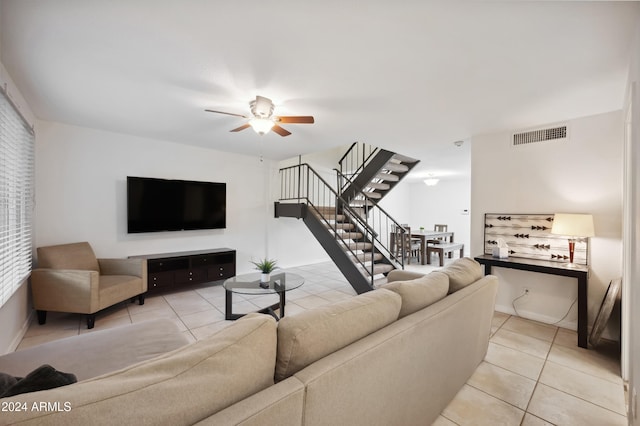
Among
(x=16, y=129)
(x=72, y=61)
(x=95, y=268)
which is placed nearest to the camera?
(x=72, y=61)

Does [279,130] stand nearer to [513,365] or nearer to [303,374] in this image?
[303,374]

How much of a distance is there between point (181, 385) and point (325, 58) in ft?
6.86

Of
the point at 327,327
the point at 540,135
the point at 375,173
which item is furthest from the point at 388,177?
the point at 327,327

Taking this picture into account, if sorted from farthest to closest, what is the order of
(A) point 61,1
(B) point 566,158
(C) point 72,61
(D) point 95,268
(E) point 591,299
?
1. (D) point 95,268
2. (B) point 566,158
3. (E) point 591,299
4. (C) point 72,61
5. (A) point 61,1

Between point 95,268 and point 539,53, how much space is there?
517 cm

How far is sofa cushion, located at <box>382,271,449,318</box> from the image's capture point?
1523 millimetres

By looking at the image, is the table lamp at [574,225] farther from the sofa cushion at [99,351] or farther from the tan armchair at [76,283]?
the tan armchair at [76,283]

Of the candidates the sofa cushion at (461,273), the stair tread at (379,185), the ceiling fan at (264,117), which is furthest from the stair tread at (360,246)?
the ceiling fan at (264,117)

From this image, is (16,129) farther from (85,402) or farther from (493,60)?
(493,60)

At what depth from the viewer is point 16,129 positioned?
263 cm

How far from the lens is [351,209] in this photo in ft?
16.0

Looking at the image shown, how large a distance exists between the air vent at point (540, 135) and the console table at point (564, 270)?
1.47 meters

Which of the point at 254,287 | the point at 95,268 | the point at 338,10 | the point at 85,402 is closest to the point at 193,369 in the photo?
the point at 85,402

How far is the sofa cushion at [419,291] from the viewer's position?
5.00 ft
